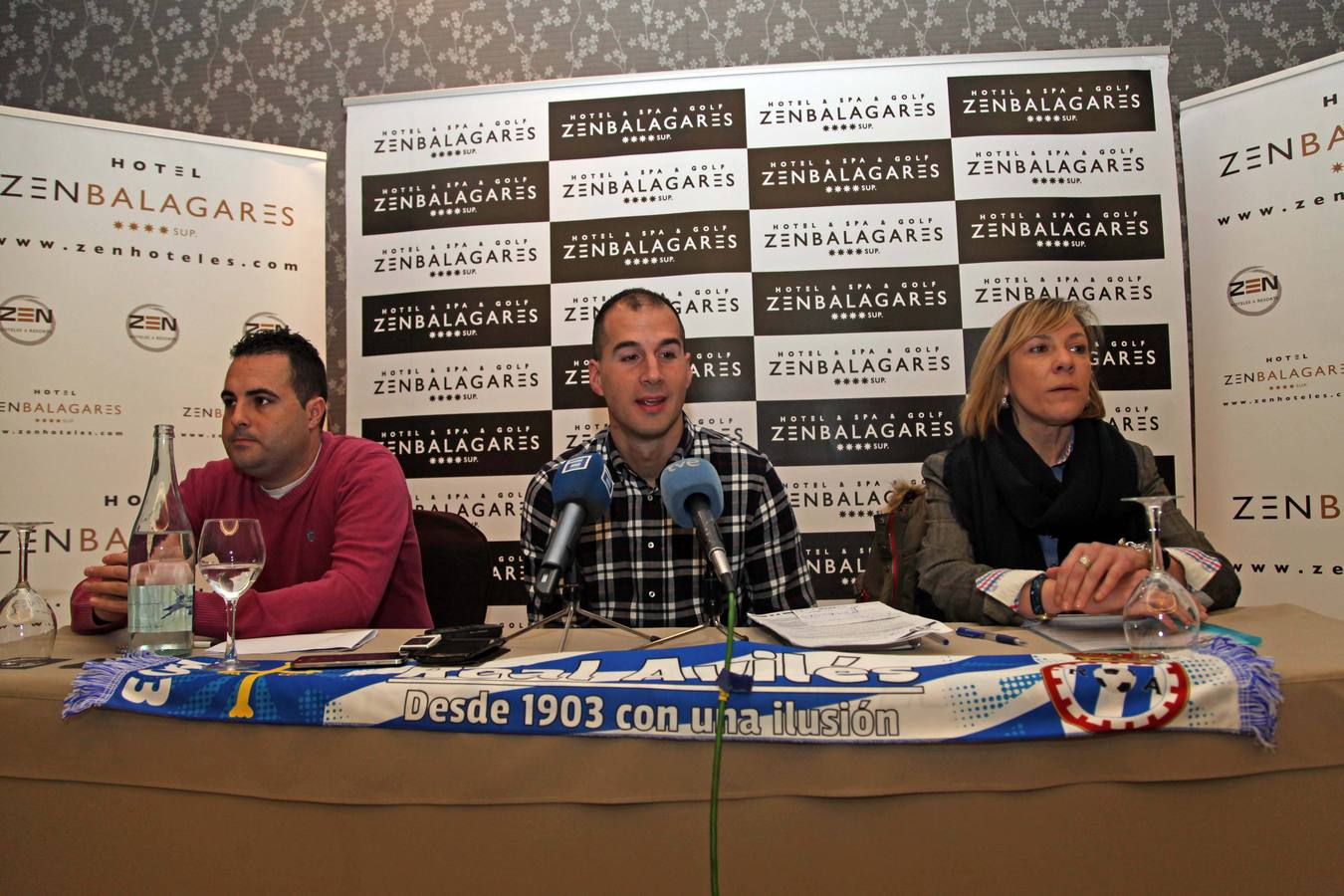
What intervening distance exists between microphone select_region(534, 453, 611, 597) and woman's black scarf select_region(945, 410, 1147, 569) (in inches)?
36.1

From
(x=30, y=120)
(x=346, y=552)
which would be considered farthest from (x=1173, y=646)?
(x=30, y=120)

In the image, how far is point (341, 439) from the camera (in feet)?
6.91

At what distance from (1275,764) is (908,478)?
2.10m

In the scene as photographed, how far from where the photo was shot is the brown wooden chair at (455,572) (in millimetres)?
2047

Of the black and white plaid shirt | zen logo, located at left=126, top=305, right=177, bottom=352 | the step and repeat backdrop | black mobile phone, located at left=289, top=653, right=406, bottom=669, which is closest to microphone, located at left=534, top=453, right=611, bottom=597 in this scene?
black mobile phone, located at left=289, top=653, right=406, bottom=669

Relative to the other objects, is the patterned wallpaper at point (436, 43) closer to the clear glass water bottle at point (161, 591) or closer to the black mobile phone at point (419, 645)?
the clear glass water bottle at point (161, 591)

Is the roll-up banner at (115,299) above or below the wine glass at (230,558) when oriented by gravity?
above

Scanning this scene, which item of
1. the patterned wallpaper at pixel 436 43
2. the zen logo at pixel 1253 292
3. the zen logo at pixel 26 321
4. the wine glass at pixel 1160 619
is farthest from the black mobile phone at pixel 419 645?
the zen logo at pixel 1253 292

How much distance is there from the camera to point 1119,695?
0.87m

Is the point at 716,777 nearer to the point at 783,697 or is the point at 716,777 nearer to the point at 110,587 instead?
the point at 783,697

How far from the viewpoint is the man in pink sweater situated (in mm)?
1819

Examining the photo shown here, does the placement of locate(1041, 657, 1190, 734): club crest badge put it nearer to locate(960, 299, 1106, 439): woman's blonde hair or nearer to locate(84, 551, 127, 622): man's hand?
locate(960, 299, 1106, 439): woman's blonde hair

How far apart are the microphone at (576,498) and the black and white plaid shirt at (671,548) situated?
0.65 metres

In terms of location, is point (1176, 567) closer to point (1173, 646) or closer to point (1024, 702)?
point (1173, 646)
